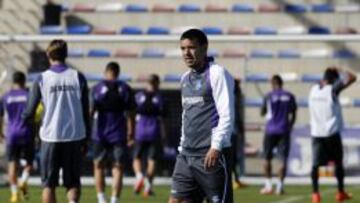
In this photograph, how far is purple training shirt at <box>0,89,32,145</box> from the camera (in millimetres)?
19703

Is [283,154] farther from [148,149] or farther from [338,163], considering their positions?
[338,163]

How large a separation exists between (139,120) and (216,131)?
1243cm

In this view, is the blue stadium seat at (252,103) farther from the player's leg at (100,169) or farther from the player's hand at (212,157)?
the player's hand at (212,157)

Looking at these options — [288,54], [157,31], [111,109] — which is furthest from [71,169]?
[157,31]

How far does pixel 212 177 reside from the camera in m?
9.99

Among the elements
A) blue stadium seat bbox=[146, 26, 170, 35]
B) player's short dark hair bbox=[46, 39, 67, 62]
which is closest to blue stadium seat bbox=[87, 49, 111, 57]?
blue stadium seat bbox=[146, 26, 170, 35]

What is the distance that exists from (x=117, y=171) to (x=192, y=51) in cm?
740

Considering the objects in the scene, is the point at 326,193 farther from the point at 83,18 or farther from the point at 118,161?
the point at 83,18

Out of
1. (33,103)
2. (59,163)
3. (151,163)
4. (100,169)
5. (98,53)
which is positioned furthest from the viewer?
(98,53)

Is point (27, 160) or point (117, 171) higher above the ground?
point (117, 171)

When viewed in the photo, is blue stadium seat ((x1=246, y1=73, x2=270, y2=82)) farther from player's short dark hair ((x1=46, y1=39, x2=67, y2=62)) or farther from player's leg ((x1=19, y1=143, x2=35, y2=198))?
player's short dark hair ((x1=46, y1=39, x2=67, y2=62))

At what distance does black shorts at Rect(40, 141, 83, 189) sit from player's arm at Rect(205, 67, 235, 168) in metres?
3.64

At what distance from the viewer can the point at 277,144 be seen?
2239 cm

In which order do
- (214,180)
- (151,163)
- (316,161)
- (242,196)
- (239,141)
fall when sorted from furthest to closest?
(239,141) < (151,163) < (242,196) < (316,161) < (214,180)
